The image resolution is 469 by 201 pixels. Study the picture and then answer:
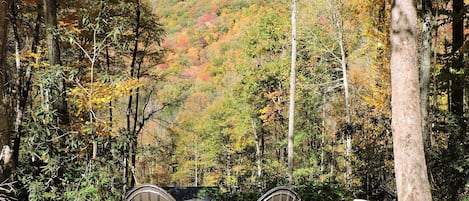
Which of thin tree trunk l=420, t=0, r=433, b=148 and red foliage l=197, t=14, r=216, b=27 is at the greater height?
red foliage l=197, t=14, r=216, b=27

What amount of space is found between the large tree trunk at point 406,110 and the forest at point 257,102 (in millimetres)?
12

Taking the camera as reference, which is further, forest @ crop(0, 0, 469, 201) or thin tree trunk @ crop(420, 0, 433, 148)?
thin tree trunk @ crop(420, 0, 433, 148)

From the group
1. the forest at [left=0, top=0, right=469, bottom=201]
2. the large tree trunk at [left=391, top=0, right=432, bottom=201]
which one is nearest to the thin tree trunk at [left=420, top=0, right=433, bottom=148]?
the forest at [left=0, top=0, right=469, bottom=201]

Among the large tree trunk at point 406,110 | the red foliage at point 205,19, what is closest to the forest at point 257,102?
the large tree trunk at point 406,110

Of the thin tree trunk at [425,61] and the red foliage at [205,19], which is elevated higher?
the red foliage at [205,19]

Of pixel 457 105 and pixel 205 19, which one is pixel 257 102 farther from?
pixel 205 19

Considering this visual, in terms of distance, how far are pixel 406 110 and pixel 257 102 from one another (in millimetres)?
15775

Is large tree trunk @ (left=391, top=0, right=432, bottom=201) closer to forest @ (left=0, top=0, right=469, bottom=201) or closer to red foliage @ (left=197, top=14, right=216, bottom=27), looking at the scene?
forest @ (left=0, top=0, right=469, bottom=201)

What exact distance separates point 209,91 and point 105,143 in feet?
96.4

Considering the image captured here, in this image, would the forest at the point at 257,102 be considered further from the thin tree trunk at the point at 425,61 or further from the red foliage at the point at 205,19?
the red foliage at the point at 205,19

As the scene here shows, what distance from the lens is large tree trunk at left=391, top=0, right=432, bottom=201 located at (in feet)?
13.6

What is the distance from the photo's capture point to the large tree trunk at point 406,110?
163 inches

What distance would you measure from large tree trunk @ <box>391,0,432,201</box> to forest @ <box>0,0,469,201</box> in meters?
0.01

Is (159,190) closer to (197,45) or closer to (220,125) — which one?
(220,125)
